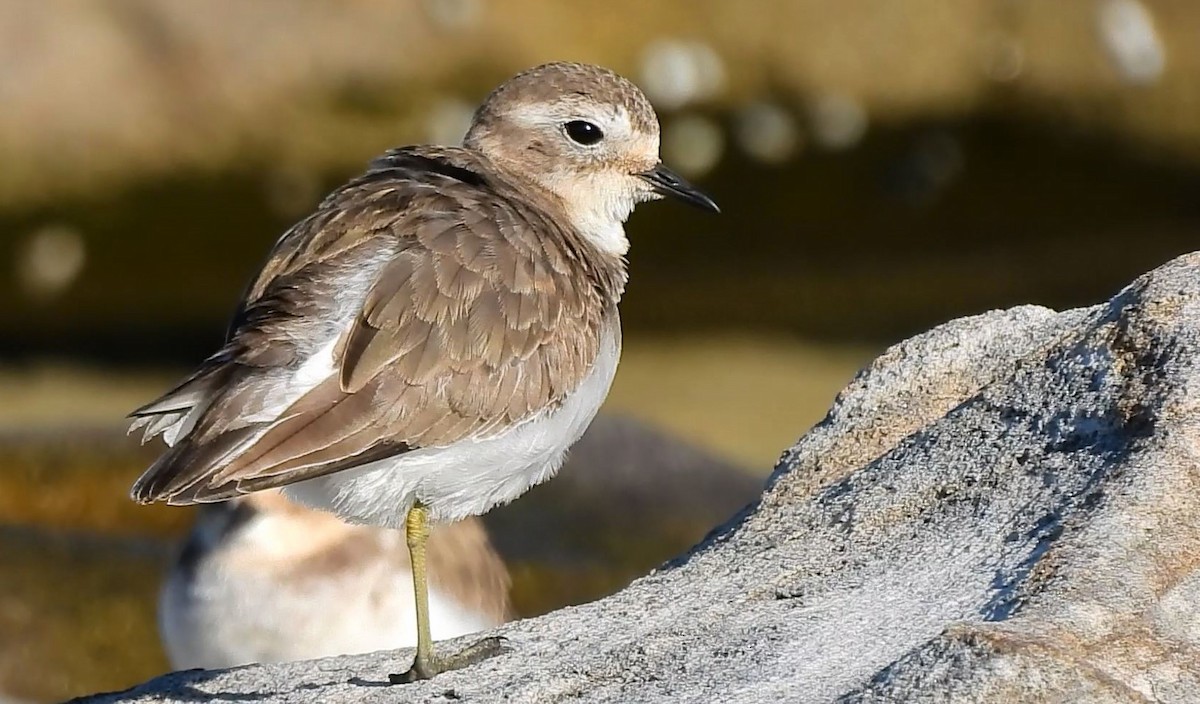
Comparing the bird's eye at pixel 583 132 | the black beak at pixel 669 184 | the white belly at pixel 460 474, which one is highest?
the bird's eye at pixel 583 132

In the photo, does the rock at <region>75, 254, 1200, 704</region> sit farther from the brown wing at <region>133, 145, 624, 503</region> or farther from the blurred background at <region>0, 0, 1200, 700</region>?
the blurred background at <region>0, 0, 1200, 700</region>

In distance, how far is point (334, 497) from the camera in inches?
189

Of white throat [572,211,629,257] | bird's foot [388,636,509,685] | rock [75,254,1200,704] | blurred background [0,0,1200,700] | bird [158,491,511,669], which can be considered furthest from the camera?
blurred background [0,0,1200,700]

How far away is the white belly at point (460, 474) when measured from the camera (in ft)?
15.7

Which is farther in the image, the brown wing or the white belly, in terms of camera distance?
the white belly

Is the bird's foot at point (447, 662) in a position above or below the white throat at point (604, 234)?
below

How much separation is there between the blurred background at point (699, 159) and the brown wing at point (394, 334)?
6.12 m

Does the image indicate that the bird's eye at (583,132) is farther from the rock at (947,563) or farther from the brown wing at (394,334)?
the rock at (947,563)

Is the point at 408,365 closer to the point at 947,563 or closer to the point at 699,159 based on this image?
the point at 947,563

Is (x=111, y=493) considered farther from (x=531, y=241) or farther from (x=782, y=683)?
(x=782, y=683)

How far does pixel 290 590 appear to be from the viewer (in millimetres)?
6352

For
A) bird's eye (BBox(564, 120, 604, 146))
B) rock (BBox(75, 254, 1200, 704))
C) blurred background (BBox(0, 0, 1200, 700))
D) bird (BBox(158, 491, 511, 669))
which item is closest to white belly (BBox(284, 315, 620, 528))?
rock (BBox(75, 254, 1200, 704))

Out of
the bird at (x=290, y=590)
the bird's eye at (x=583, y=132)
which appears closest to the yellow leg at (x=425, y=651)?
the bird at (x=290, y=590)

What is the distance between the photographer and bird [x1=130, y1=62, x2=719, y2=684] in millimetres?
4527
